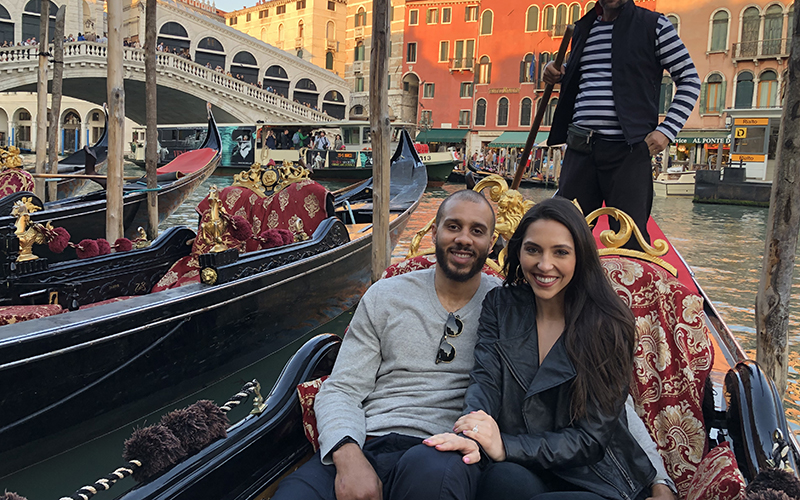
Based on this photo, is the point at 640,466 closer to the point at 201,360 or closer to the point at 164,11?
the point at 201,360

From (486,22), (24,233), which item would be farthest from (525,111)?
(24,233)

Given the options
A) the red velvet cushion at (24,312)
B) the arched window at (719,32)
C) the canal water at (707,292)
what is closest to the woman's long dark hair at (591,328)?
the canal water at (707,292)

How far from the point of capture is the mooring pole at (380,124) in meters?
3.12

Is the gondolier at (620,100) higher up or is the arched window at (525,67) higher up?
the arched window at (525,67)

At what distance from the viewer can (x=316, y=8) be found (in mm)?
26906

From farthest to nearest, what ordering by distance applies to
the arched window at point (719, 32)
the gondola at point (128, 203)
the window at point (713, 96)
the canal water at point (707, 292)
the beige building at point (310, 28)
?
the beige building at point (310, 28) < the window at point (713, 96) < the arched window at point (719, 32) < the gondola at point (128, 203) < the canal water at point (707, 292)

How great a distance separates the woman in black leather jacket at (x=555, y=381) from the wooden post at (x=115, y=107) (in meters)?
2.85

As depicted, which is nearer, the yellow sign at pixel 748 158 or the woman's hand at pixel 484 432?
the woman's hand at pixel 484 432

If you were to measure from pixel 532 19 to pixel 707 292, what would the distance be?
1618 centimetres

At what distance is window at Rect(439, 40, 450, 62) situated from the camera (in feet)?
67.7

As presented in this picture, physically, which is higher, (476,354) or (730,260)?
(476,354)

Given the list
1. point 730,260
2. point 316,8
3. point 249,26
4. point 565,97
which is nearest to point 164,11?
point 316,8

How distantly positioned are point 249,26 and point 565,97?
32974 millimetres

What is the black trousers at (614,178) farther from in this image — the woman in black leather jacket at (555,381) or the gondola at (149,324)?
the gondola at (149,324)
